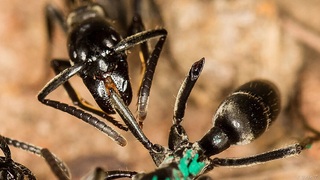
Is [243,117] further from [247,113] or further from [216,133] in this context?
[216,133]

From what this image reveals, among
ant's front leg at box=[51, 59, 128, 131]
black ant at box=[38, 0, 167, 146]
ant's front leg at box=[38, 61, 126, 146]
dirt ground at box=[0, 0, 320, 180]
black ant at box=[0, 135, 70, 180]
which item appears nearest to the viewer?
black ant at box=[0, 135, 70, 180]

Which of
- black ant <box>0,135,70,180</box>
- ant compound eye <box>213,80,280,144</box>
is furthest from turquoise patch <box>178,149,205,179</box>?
black ant <box>0,135,70,180</box>

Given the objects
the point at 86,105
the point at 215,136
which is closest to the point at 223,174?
the point at 215,136

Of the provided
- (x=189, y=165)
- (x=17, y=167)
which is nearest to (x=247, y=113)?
(x=189, y=165)

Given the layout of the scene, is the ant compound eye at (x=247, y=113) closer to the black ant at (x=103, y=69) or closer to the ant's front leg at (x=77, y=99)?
the black ant at (x=103, y=69)

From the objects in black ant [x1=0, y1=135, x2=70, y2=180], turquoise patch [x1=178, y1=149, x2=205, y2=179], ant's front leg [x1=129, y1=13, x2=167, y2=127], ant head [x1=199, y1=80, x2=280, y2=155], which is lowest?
turquoise patch [x1=178, y1=149, x2=205, y2=179]

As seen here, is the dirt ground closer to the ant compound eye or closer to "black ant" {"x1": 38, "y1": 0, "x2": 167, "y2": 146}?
"black ant" {"x1": 38, "y1": 0, "x2": 167, "y2": 146}
